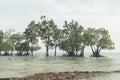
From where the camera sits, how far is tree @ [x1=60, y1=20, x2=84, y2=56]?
114531 millimetres

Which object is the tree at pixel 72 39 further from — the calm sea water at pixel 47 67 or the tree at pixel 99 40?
the calm sea water at pixel 47 67

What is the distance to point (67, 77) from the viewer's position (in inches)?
1362

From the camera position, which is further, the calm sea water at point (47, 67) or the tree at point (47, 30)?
the tree at point (47, 30)

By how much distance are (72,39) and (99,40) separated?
9.73 meters

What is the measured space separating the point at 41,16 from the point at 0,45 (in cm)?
1860

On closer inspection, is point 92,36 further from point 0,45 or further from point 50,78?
point 50,78

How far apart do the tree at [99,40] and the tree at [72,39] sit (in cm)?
399

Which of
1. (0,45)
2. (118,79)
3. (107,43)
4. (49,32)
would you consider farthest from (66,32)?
(118,79)

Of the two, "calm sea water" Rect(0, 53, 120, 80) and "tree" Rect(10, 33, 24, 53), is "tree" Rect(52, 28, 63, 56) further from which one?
"calm sea water" Rect(0, 53, 120, 80)

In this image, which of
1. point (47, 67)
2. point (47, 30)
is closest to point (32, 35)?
point (47, 30)

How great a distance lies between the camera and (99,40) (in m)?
112

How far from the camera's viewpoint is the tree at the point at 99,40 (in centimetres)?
11144

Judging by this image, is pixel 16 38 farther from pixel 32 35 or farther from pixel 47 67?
pixel 47 67

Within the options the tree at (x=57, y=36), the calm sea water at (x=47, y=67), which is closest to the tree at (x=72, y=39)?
the tree at (x=57, y=36)
